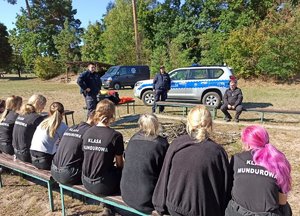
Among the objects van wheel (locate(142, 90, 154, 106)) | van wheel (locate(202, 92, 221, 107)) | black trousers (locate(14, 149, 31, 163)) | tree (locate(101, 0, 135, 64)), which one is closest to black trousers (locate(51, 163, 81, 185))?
black trousers (locate(14, 149, 31, 163))

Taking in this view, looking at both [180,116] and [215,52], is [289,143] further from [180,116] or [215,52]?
[215,52]

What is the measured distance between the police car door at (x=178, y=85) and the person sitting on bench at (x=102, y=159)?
29.6ft

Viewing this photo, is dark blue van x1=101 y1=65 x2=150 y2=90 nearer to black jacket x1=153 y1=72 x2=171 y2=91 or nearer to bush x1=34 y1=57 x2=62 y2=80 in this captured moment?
black jacket x1=153 y1=72 x2=171 y2=91

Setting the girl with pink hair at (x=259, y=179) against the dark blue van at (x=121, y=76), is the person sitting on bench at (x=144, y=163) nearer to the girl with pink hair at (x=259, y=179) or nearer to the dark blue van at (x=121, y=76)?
the girl with pink hair at (x=259, y=179)

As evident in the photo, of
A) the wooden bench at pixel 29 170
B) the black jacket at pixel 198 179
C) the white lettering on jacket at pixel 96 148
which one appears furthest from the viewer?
the wooden bench at pixel 29 170

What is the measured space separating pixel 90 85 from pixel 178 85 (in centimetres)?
474

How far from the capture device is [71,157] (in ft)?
12.1

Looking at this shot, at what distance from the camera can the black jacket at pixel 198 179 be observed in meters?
2.62

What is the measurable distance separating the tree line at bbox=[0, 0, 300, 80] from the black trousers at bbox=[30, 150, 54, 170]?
19.4 metres

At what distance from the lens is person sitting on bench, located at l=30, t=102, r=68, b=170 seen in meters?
4.25

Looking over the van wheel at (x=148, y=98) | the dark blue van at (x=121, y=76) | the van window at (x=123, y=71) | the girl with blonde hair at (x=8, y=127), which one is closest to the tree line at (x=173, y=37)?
the dark blue van at (x=121, y=76)

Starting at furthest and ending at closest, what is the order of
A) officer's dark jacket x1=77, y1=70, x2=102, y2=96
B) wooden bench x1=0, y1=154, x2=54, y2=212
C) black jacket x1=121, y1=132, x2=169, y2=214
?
officer's dark jacket x1=77, y1=70, x2=102, y2=96, wooden bench x1=0, y1=154, x2=54, y2=212, black jacket x1=121, y1=132, x2=169, y2=214

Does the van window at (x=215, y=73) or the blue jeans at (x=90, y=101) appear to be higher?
the van window at (x=215, y=73)

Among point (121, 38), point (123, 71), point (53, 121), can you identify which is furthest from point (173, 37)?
point (53, 121)
